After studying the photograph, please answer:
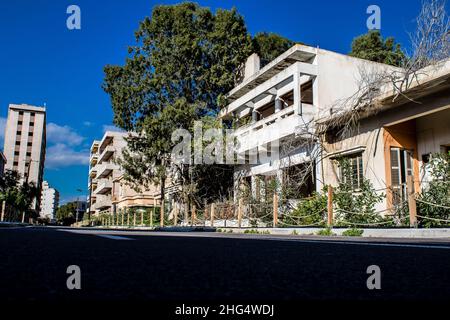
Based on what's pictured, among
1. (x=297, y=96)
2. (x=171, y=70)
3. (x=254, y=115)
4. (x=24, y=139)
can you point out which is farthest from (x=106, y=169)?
(x=297, y=96)

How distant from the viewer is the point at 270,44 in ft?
101

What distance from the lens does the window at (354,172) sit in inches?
634

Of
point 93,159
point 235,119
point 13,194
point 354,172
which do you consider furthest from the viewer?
point 93,159

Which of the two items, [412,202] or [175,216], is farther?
[175,216]

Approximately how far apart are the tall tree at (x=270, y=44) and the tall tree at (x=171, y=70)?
3.67m

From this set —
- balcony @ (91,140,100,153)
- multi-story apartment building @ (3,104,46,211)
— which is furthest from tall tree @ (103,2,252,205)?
multi-story apartment building @ (3,104,46,211)

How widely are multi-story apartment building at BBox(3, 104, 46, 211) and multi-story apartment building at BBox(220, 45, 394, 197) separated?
82039 millimetres

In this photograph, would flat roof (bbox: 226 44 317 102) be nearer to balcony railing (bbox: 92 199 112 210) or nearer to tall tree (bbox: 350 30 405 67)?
tall tree (bbox: 350 30 405 67)

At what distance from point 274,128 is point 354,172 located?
4.64 meters

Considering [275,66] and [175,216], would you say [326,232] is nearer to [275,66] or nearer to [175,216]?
[275,66]

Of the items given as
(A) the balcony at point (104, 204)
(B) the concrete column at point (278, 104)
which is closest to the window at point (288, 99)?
(B) the concrete column at point (278, 104)

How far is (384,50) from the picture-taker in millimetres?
29125

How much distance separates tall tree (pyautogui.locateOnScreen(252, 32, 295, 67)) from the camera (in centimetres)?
3008
